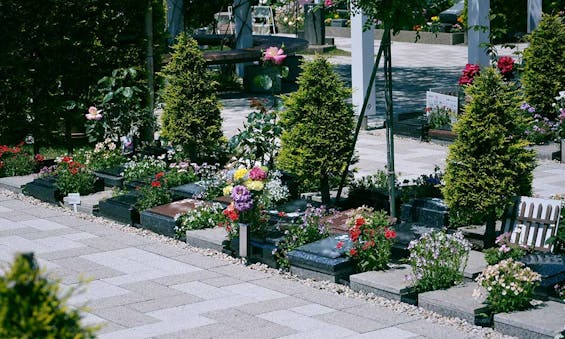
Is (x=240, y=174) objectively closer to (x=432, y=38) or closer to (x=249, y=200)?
A: (x=249, y=200)

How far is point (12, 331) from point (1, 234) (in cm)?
746

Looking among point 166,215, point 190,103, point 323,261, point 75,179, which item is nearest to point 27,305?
point 323,261

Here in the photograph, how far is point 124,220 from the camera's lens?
11.7 meters

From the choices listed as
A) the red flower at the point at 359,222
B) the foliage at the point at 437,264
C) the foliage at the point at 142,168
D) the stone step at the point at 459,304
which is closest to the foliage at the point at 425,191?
the red flower at the point at 359,222

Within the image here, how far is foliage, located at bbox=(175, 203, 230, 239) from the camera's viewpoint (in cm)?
1085

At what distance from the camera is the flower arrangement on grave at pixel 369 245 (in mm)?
9023

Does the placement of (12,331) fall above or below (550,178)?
above

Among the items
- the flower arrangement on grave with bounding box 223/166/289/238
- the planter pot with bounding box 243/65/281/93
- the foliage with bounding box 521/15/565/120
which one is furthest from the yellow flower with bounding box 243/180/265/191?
the planter pot with bounding box 243/65/281/93

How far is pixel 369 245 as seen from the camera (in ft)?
29.5

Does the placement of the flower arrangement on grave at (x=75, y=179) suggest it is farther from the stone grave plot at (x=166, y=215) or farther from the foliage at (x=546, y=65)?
the foliage at (x=546, y=65)

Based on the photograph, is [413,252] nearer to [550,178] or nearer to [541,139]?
[550,178]

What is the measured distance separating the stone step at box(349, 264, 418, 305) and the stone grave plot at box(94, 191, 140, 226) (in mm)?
3555

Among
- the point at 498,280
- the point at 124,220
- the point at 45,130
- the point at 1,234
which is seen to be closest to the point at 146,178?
the point at 124,220

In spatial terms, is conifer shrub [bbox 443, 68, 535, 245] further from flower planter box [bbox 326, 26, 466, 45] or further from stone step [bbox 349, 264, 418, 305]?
flower planter box [bbox 326, 26, 466, 45]
